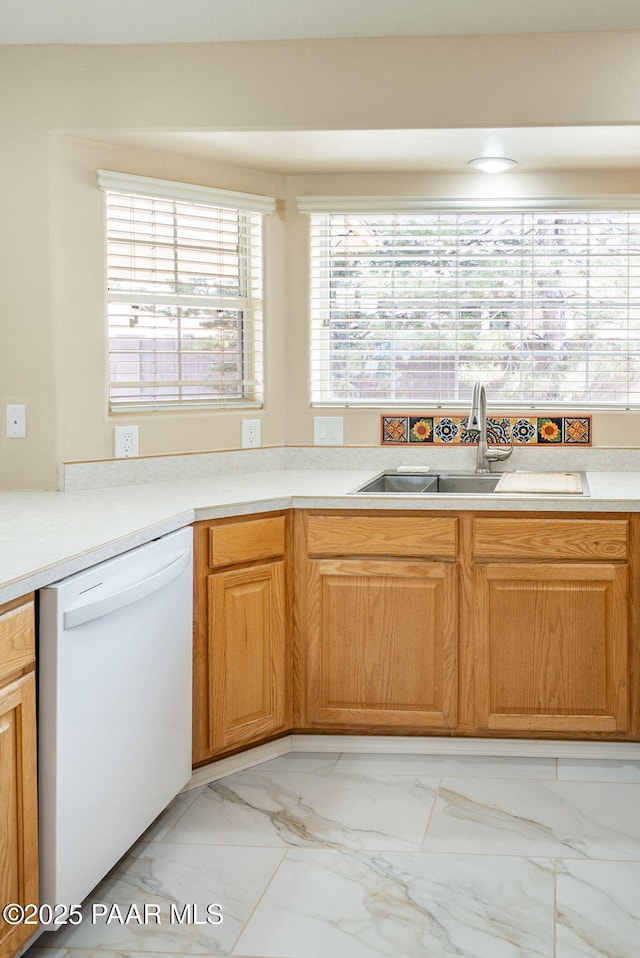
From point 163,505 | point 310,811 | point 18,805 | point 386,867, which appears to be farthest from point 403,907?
point 163,505

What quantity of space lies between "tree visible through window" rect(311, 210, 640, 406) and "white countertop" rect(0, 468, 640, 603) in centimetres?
40

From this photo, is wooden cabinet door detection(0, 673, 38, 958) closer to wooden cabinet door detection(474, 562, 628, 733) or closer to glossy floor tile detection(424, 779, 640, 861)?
glossy floor tile detection(424, 779, 640, 861)

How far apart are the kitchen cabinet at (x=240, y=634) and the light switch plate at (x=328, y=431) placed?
81 cm

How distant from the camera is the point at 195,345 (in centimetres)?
366

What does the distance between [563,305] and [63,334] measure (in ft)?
6.14

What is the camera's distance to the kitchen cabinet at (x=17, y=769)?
6.11 ft

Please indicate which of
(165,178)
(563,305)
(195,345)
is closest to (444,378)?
(563,305)

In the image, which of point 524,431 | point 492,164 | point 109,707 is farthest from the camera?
point 524,431

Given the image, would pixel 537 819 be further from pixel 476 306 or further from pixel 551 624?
pixel 476 306

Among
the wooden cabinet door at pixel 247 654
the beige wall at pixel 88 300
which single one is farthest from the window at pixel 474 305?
the wooden cabinet door at pixel 247 654

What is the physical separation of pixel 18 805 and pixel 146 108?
2.18 metres

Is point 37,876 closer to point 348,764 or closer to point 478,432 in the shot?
point 348,764

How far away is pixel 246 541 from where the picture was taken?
301 cm

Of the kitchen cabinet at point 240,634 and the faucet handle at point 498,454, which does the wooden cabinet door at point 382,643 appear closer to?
the kitchen cabinet at point 240,634
